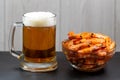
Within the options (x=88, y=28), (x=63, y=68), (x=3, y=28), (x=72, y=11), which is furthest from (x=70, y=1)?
(x=63, y=68)

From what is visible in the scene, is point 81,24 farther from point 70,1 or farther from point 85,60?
point 85,60

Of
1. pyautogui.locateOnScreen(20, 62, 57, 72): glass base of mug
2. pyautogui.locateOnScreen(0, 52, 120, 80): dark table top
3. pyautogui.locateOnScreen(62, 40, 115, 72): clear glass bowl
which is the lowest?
pyautogui.locateOnScreen(0, 52, 120, 80): dark table top

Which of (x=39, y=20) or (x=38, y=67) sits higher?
(x=39, y=20)

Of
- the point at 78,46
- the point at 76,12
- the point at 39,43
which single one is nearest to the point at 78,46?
the point at 78,46

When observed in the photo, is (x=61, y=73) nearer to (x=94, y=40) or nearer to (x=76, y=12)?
(x=94, y=40)

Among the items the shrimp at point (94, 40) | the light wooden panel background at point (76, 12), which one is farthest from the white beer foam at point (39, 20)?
the light wooden panel background at point (76, 12)

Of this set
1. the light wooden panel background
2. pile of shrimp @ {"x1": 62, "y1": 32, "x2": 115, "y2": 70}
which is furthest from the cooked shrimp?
the light wooden panel background

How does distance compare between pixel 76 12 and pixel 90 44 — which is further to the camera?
pixel 76 12

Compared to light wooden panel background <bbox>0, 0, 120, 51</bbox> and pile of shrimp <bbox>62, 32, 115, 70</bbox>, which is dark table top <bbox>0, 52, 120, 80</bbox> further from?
light wooden panel background <bbox>0, 0, 120, 51</bbox>
